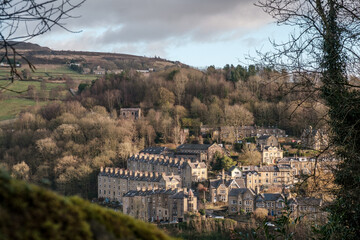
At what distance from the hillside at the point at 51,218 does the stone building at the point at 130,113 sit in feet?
154

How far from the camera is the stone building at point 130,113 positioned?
49375mm

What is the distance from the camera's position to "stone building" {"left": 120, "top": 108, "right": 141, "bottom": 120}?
49375 mm

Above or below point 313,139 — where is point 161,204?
below

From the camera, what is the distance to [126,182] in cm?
3319

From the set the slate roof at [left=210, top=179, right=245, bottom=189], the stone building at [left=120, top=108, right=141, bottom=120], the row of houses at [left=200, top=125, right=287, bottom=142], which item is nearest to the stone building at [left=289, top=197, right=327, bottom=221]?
the slate roof at [left=210, top=179, right=245, bottom=189]

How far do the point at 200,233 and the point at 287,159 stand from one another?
46.3 ft

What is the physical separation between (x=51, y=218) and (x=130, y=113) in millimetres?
48931

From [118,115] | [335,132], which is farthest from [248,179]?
[335,132]

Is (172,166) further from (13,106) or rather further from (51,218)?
(51,218)

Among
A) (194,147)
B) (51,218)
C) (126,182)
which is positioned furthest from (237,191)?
(51,218)

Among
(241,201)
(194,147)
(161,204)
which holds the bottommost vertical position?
(161,204)

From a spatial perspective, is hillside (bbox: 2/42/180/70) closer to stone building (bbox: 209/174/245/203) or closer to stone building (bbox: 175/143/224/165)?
stone building (bbox: 175/143/224/165)

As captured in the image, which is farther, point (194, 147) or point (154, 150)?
point (154, 150)

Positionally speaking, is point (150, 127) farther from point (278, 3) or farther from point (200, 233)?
point (278, 3)
